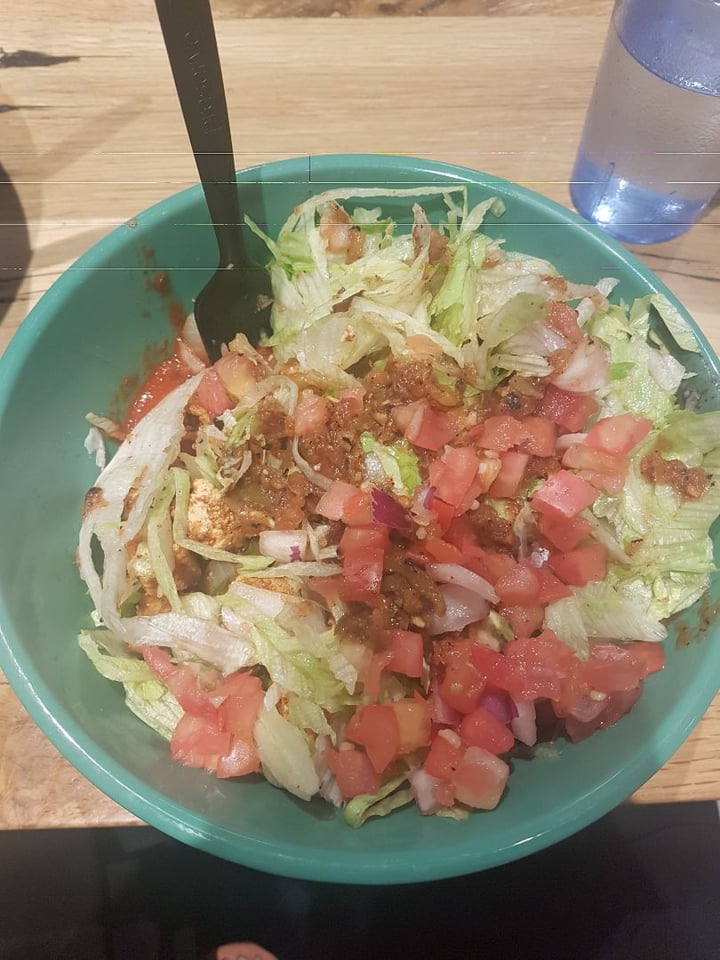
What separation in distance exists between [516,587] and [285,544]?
16.1 inches

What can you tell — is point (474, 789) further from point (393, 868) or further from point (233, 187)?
point (233, 187)

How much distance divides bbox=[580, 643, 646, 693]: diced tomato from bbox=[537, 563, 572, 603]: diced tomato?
0.11 meters

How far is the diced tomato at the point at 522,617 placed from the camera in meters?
1.16

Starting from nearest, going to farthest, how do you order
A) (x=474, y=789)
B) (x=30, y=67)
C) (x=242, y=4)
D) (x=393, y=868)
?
(x=393, y=868)
(x=474, y=789)
(x=30, y=67)
(x=242, y=4)

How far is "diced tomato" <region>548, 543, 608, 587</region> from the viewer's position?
122 cm

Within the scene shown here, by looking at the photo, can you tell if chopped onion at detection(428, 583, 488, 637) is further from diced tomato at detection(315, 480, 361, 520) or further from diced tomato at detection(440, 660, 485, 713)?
diced tomato at detection(315, 480, 361, 520)

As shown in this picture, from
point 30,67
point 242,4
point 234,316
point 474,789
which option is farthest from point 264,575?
point 242,4

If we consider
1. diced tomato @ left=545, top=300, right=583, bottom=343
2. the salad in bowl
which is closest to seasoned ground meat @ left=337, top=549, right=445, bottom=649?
the salad in bowl

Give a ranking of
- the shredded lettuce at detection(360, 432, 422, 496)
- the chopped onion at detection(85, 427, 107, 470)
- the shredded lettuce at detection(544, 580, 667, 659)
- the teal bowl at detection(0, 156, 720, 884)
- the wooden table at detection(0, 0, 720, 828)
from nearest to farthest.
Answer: the teal bowl at detection(0, 156, 720, 884)
the shredded lettuce at detection(544, 580, 667, 659)
the shredded lettuce at detection(360, 432, 422, 496)
the chopped onion at detection(85, 427, 107, 470)
the wooden table at detection(0, 0, 720, 828)

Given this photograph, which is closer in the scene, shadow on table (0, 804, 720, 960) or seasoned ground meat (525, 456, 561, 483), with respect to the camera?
shadow on table (0, 804, 720, 960)

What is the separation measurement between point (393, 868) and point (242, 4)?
2189 mm

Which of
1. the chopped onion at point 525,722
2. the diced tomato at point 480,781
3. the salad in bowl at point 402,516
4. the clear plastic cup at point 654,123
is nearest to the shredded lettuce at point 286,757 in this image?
the salad in bowl at point 402,516

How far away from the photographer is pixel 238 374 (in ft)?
4.64

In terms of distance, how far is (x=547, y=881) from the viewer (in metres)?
→ 1.18
